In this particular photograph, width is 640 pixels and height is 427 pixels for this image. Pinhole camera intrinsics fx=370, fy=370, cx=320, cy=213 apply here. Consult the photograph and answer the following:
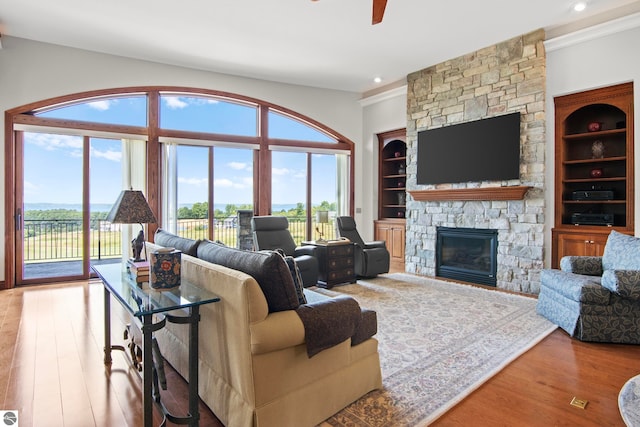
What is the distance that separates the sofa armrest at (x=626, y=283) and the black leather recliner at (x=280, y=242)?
3.26 meters

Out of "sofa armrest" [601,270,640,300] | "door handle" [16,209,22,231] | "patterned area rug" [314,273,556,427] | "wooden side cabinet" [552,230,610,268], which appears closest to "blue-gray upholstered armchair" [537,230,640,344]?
"sofa armrest" [601,270,640,300]

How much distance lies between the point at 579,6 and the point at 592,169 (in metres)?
2.08

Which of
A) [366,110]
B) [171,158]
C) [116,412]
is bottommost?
[116,412]

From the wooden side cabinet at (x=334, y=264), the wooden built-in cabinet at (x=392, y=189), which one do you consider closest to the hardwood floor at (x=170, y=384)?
the wooden side cabinet at (x=334, y=264)

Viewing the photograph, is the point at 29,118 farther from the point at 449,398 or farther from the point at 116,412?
the point at 449,398

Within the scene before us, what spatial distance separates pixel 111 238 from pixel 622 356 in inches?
260

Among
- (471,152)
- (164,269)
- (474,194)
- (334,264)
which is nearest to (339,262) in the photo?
(334,264)

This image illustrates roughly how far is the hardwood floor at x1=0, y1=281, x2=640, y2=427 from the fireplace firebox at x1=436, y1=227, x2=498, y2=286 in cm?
216

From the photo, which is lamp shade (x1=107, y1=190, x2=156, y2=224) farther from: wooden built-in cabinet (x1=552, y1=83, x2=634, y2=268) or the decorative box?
wooden built-in cabinet (x1=552, y1=83, x2=634, y2=268)

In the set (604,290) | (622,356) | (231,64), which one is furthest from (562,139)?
(231,64)

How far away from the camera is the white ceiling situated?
14.0ft

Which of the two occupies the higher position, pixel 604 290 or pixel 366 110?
pixel 366 110

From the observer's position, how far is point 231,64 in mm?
6238

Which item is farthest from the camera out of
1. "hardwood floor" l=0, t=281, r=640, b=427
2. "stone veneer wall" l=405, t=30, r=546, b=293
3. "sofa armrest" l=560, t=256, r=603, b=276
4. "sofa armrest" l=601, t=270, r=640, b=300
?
"stone veneer wall" l=405, t=30, r=546, b=293
